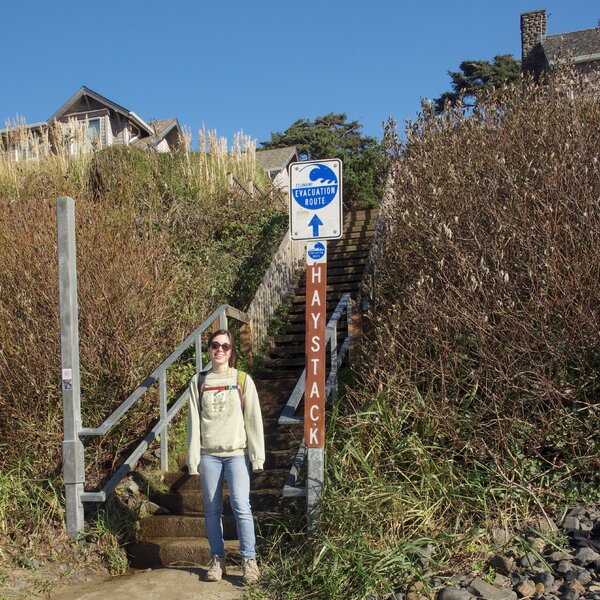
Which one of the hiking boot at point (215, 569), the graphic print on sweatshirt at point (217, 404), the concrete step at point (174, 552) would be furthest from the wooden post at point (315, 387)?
the concrete step at point (174, 552)

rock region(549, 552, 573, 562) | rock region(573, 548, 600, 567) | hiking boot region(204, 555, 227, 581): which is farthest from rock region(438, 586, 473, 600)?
hiking boot region(204, 555, 227, 581)

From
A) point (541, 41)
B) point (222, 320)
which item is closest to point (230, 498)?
point (222, 320)

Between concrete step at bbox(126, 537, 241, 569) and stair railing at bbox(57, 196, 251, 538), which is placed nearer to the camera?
concrete step at bbox(126, 537, 241, 569)

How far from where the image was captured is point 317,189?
477 cm

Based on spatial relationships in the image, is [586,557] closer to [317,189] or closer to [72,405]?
[317,189]

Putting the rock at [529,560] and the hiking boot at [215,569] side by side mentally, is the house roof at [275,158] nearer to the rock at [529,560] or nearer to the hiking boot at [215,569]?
the hiking boot at [215,569]

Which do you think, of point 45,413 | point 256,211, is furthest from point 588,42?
point 45,413

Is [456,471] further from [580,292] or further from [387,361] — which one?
[580,292]

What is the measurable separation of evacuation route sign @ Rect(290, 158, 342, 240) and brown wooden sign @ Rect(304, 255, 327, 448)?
0.24 metres

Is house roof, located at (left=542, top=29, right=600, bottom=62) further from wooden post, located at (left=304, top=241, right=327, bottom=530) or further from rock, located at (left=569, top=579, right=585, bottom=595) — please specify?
rock, located at (left=569, top=579, right=585, bottom=595)

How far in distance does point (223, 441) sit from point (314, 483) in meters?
0.66

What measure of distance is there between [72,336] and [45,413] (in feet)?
3.70

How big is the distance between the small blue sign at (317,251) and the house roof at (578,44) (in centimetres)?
1844

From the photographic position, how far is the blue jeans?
15.0 ft
